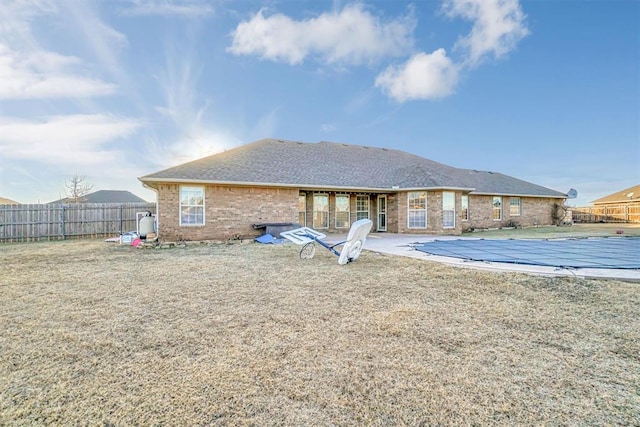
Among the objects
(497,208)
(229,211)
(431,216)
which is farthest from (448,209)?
(229,211)

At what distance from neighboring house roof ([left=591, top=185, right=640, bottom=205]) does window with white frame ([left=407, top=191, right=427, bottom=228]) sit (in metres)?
28.5

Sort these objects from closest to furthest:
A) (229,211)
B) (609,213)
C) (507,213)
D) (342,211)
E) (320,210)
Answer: (229,211)
(320,210)
(342,211)
(507,213)
(609,213)

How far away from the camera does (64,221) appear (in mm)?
16125

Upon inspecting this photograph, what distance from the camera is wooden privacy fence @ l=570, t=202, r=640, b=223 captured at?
28094mm

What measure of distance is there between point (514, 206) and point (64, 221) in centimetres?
2836

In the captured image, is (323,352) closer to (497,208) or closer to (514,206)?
(497,208)

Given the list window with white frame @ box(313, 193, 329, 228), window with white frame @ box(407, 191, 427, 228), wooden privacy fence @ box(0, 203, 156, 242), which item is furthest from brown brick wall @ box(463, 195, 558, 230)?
wooden privacy fence @ box(0, 203, 156, 242)

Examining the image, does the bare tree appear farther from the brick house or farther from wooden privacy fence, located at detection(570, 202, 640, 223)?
wooden privacy fence, located at detection(570, 202, 640, 223)

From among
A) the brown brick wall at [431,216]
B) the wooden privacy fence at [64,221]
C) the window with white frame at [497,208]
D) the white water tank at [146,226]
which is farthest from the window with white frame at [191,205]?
the window with white frame at [497,208]

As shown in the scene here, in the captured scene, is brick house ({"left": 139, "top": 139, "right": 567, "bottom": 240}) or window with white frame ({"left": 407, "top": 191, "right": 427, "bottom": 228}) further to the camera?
window with white frame ({"left": 407, "top": 191, "right": 427, "bottom": 228})

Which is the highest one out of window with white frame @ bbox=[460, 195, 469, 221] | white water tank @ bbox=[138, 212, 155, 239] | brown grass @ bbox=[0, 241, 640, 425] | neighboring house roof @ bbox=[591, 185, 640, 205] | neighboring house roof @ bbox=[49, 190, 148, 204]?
neighboring house roof @ bbox=[49, 190, 148, 204]

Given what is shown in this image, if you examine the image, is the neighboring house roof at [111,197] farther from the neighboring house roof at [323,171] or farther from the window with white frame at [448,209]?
the window with white frame at [448,209]

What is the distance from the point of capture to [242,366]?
2.74 meters

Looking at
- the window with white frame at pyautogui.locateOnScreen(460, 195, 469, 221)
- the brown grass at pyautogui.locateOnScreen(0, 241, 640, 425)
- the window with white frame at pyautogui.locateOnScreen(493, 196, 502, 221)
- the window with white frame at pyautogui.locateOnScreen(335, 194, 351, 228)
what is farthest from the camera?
the window with white frame at pyautogui.locateOnScreen(493, 196, 502, 221)
